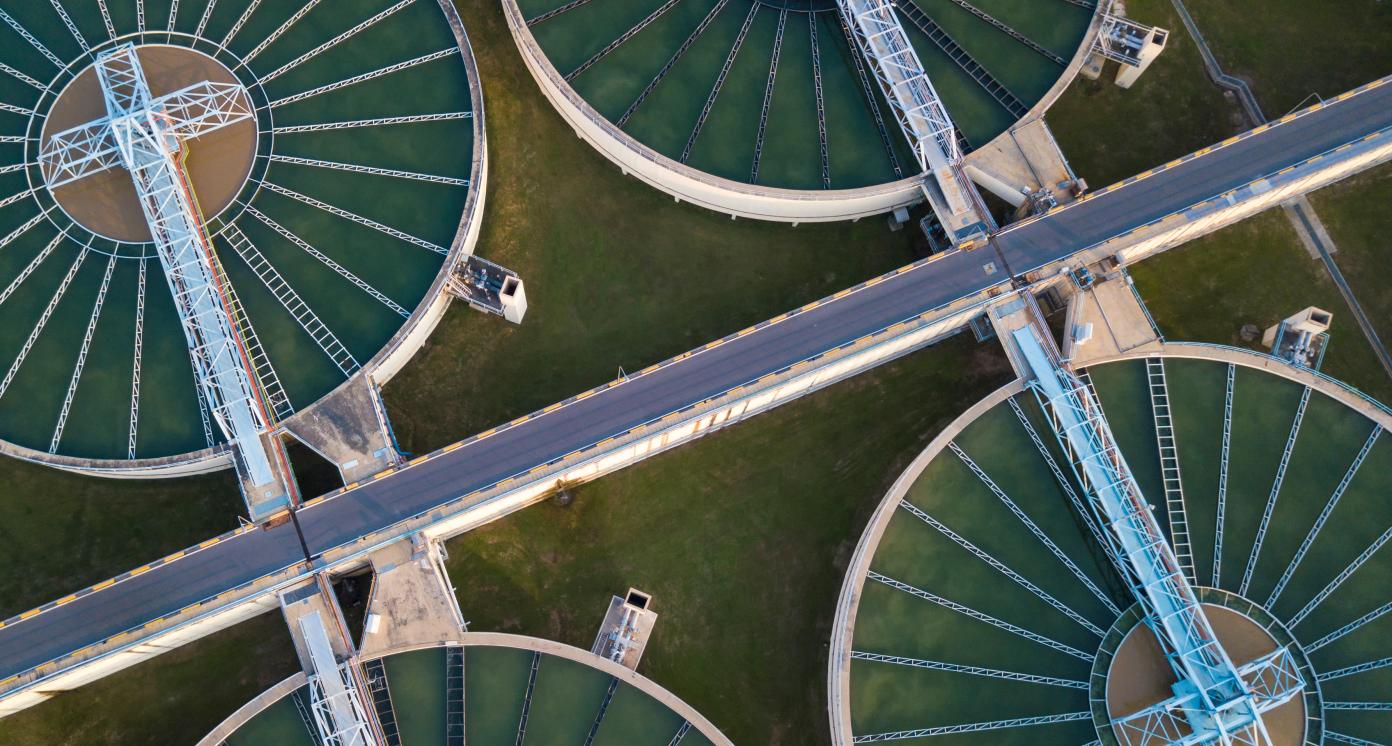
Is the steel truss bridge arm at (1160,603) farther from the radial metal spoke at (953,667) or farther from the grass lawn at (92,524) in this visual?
the grass lawn at (92,524)

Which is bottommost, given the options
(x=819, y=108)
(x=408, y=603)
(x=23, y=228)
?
→ (x=408, y=603)

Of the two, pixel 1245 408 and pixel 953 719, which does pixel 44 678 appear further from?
pixel 1245 408

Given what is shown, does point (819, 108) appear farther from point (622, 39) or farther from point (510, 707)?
point (510, 707)

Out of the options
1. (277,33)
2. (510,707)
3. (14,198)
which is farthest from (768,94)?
(14,198)

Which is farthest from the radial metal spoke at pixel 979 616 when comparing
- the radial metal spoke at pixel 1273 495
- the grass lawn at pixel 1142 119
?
the grass lawn at pixel 1142 119

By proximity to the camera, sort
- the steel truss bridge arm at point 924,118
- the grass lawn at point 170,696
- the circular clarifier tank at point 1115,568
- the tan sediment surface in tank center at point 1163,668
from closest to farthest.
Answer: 1. the tan sediment surface in tank center at point 1163,668
2. the circular clarifier tank at point 1115,568
3. the grass lawn at point 170,696
4. the steel truss bridge arm at point 924,118

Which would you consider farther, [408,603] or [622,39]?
[622,39]
